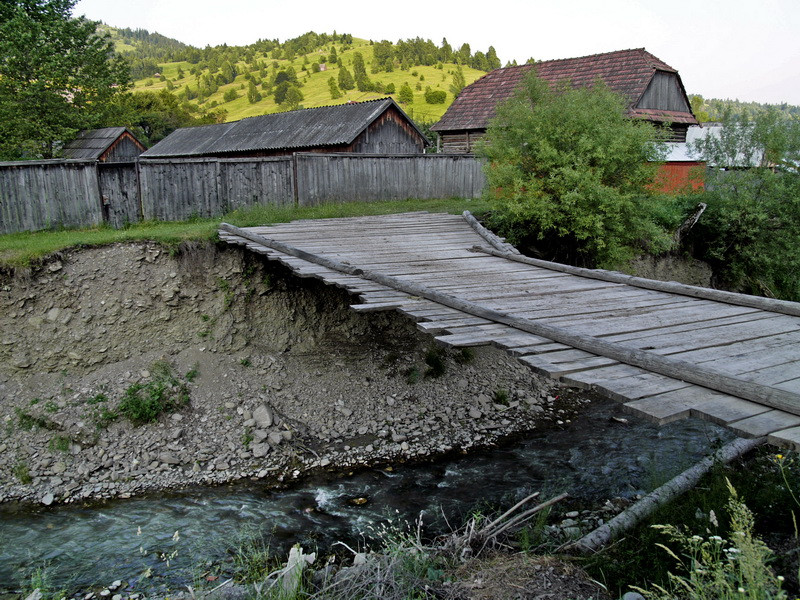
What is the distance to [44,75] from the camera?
23688 mm

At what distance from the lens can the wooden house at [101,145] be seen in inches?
995

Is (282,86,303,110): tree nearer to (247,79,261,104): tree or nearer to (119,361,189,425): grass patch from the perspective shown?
(247,79,261,104): tree

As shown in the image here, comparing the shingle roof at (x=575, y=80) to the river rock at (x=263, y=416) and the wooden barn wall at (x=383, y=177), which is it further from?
the river rock at (x=263, y=416)

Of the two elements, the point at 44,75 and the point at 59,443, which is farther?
the point at 44,75

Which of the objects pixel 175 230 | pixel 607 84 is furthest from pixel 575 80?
pixel 175 230

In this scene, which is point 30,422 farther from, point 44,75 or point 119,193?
point 44,75

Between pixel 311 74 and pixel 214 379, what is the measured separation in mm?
79231

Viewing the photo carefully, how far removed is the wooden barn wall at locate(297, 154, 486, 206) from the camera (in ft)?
49.4

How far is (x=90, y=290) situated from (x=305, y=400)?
13.6 ft

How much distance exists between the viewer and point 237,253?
10.9m

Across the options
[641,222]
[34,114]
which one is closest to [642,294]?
[641,222]

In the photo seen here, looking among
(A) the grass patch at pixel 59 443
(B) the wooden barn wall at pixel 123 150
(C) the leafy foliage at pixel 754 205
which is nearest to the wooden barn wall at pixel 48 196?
(A) the grass patch at pixel 59 443

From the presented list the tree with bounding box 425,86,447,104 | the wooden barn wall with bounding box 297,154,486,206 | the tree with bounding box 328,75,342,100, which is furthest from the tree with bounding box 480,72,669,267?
the tree with bounding box 328,75,342,100

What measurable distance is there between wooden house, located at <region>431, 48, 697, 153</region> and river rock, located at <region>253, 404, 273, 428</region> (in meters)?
14.6
